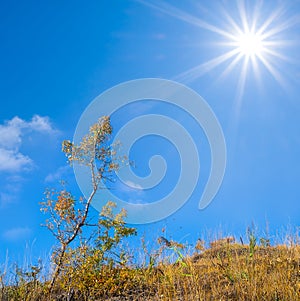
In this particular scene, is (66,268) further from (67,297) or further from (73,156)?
(73,156)

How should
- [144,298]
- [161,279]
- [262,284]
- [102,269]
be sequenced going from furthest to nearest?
[102,269], [161,279], [144,298], [262,284]

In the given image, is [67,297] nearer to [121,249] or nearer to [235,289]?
[121,249]

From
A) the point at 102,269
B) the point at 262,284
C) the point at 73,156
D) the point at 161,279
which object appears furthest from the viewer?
the point at 73,156

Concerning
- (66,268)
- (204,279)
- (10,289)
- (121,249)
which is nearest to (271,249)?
(204,279)

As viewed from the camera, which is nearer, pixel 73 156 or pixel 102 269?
pixel 102 269

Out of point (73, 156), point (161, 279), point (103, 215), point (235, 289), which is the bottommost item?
point (235, 289)

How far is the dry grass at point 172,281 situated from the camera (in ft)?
22.7

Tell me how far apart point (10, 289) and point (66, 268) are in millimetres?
1260

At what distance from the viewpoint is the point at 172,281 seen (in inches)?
305

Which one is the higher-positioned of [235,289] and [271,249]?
[271,249]

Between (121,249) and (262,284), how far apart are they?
327cm

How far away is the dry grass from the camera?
6.92 m

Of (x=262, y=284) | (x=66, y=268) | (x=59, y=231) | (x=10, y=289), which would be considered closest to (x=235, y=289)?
(x=262, y=284)

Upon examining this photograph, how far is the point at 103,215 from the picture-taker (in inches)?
360
